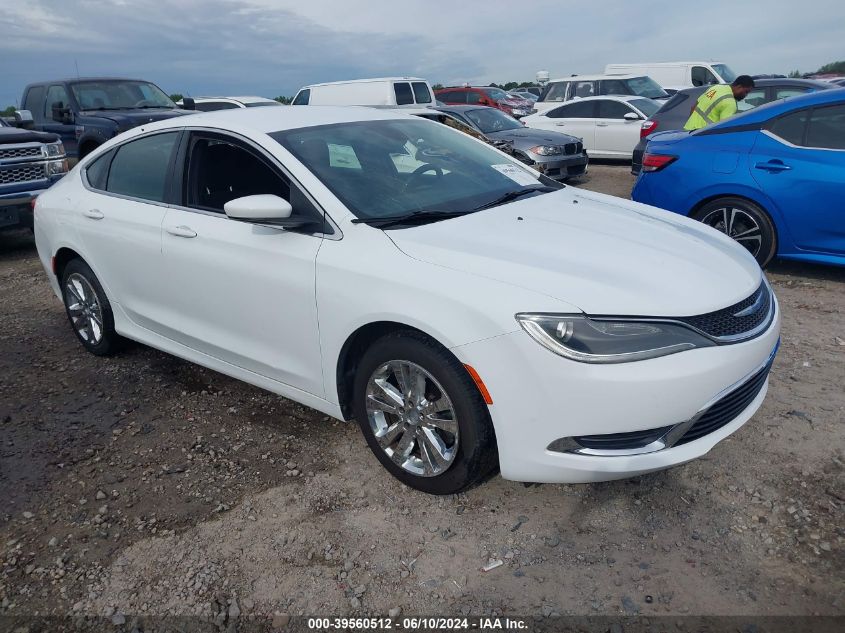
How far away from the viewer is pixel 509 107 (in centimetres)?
2214

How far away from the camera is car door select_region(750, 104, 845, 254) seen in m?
5.07

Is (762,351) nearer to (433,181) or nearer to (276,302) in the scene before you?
(433,181)

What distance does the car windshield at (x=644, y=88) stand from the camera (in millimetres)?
14523

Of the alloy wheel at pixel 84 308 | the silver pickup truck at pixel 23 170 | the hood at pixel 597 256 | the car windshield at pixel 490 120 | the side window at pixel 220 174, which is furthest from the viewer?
the car windshield at pixel 490 120

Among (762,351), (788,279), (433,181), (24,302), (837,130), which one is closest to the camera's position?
(762,351)

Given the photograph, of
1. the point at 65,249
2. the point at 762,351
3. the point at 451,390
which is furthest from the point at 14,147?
the point at 762,351

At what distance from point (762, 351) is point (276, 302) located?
2.18 metres

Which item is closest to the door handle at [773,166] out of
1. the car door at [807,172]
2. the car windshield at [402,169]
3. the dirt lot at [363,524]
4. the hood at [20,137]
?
the car door at [807,172]

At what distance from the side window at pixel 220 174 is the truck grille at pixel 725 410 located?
7.58 feet

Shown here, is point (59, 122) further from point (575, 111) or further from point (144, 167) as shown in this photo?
point (575, 111)

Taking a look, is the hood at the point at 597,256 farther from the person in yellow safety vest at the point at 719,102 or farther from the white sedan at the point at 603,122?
the white sedan at the point at 603,122

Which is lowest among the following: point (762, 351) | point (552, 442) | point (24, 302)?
point (24, 302)

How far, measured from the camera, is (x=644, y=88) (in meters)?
14.8

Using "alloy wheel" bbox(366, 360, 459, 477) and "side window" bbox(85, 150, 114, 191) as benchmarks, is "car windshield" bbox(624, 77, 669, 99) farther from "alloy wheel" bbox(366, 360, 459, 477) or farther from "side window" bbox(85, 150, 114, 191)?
"alloy wheel" bbox(366, 360, 459, 477)
